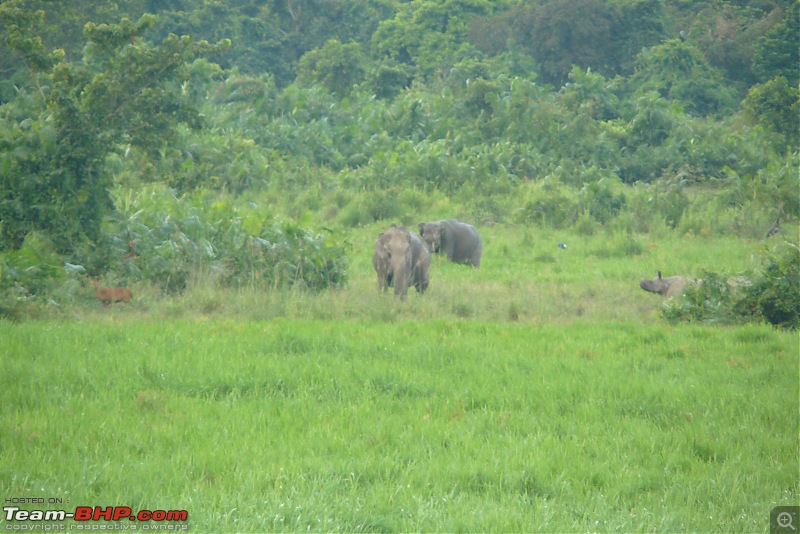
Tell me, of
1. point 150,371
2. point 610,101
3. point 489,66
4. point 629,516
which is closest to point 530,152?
point 610,101

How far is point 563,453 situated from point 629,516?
986mm

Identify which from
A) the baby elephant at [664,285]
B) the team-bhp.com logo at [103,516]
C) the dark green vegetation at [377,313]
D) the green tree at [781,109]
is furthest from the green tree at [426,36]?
the team-bhp.com logo at [103,516]

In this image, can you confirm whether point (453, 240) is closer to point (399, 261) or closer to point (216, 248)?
point (399, 261)

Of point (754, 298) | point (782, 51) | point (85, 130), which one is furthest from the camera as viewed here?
point (782, 51)

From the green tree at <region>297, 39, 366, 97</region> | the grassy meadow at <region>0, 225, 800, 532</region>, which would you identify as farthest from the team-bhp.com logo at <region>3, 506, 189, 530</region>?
the green tree at <region>297, 39, 366, 97</region>

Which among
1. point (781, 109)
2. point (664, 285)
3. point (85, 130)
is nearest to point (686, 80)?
point (781, 109)

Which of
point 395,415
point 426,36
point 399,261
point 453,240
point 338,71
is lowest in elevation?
point 453,240

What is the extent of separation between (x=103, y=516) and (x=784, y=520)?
386 centimetres

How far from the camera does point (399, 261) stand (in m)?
13.4

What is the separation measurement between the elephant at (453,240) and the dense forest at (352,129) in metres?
2.52

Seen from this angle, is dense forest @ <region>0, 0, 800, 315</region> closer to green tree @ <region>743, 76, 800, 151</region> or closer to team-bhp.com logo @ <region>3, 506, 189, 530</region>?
green tree @ <region>743, 76, 800, 151</region>

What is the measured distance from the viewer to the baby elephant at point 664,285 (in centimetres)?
1368

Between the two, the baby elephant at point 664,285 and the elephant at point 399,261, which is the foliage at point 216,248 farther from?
the baby elephant at point 664,285

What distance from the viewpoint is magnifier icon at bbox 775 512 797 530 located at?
214 inches
